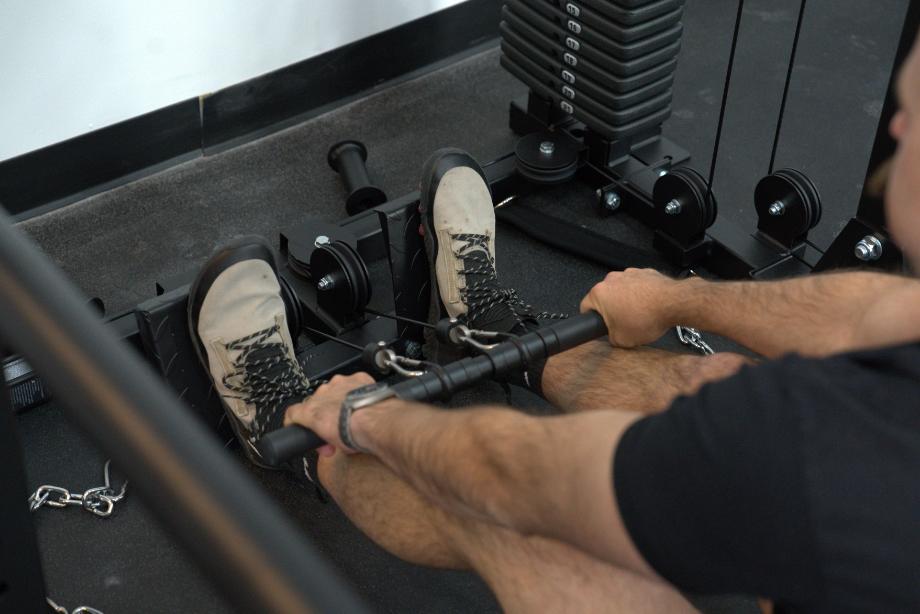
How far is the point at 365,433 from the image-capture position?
4.77 ft

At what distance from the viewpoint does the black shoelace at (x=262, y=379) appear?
6.28ft

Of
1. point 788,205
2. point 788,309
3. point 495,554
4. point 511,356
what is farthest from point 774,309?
point 788,205

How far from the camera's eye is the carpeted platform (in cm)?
190

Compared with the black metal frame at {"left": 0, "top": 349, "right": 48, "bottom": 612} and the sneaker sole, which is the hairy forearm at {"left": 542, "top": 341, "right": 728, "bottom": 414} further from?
the black metal frame at {"left": 0, "top": 349, "right": 48, "bottom": 612}

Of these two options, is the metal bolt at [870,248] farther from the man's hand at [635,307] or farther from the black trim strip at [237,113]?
the black trim strip at [237,113]

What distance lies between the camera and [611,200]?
2.64 metres

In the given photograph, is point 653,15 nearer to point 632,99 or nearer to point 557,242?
point 632,99

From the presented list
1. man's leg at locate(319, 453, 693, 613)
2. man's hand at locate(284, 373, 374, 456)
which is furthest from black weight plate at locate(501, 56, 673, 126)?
man's leg at locate(319, 453, 693, 613)

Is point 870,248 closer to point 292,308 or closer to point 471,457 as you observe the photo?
point 292,308

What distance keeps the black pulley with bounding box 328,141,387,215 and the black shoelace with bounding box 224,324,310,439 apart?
0.74 m

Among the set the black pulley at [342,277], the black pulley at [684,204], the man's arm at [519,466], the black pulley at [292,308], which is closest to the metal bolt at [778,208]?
the black pulley at [684,204]

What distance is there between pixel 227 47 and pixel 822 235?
59.0 inches

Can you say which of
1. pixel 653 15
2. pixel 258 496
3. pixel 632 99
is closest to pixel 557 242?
pixel 632 99

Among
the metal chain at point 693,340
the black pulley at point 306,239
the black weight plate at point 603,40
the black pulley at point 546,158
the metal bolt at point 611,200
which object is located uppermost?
the black weight plate at point 603,40
